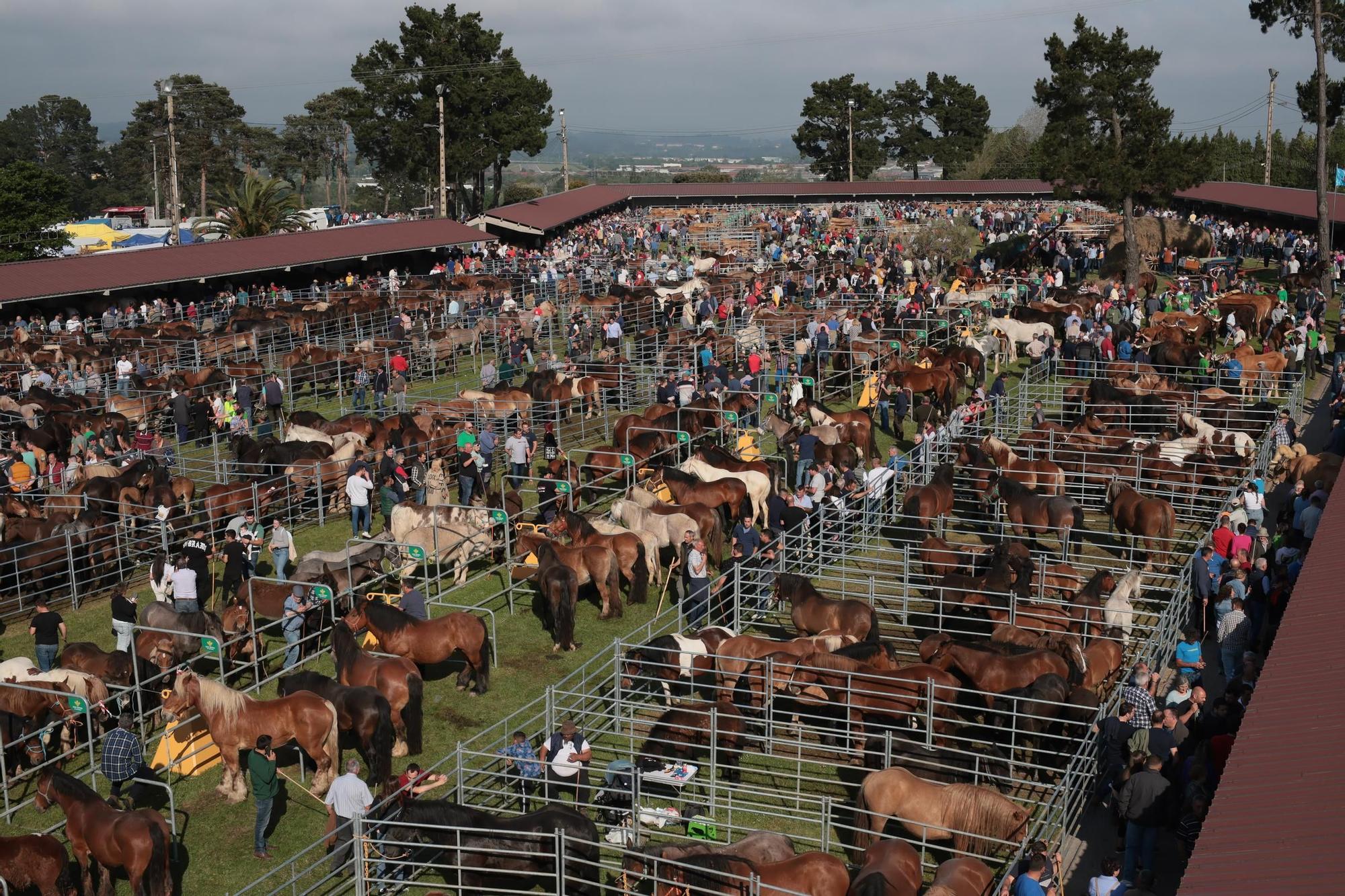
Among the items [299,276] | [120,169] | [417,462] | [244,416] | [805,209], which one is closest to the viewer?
[417,462]

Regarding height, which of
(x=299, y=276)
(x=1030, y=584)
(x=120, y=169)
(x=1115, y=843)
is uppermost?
(x=120, y=169)

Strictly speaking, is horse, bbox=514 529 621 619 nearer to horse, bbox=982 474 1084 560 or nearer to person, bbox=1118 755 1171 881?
horse, bbox=982 474 1084 560

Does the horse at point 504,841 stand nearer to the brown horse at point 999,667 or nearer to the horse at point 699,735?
the horse at point 699,735

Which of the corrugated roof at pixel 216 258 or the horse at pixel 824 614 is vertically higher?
the corrugated roof at pixel 216 258

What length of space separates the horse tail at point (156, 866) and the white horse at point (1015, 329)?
25409mm

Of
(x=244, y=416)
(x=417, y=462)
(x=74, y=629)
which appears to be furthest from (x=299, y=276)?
(x=74, y=629)

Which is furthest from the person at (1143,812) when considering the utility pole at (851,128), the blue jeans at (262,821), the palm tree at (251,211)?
the utility pole at (851,128)

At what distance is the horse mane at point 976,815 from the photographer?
35.2 ft

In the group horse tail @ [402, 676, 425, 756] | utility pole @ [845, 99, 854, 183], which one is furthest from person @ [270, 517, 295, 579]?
utility pole @ [845, 99, 854, 183]

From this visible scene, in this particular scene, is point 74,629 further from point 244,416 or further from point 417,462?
point 244,416

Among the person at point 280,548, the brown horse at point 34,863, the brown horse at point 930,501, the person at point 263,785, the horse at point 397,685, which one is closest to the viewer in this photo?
the brown horse at point 34,863

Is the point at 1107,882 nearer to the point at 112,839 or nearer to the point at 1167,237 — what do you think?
the point at 112,839

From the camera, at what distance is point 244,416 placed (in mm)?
25672

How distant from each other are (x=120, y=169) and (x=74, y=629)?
115m
